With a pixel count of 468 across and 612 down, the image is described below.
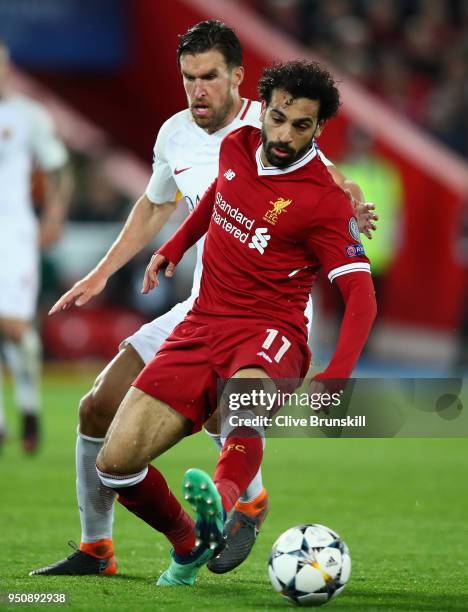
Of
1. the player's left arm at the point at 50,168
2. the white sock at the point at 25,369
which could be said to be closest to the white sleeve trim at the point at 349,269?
the white sock at the point at 25,369

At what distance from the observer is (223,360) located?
484 cm

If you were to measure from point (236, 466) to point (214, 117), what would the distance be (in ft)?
5.47

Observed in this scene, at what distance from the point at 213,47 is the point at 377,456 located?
16.3ft

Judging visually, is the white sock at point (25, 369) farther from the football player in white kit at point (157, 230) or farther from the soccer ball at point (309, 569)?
the soccer ball at point (309, 569)

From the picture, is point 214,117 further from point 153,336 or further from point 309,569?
point 309,569

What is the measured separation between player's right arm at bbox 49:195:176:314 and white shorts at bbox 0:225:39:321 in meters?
3.70

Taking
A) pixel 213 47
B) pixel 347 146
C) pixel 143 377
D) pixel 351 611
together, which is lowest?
pixel 347 146

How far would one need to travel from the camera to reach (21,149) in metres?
9.58

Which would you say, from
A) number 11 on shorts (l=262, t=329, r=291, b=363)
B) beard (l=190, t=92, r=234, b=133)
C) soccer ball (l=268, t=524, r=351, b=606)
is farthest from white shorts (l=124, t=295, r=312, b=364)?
soccer ball (l=268, t=524, r=351, b=606)

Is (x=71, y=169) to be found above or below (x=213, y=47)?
below

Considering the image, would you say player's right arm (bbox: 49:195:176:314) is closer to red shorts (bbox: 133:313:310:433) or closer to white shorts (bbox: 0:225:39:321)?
red shorts (bbox: 133:313:310:433)

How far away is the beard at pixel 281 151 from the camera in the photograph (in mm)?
4785

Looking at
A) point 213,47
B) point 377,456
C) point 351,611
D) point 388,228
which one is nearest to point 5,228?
point 377,456

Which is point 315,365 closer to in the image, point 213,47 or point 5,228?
point 213,47
